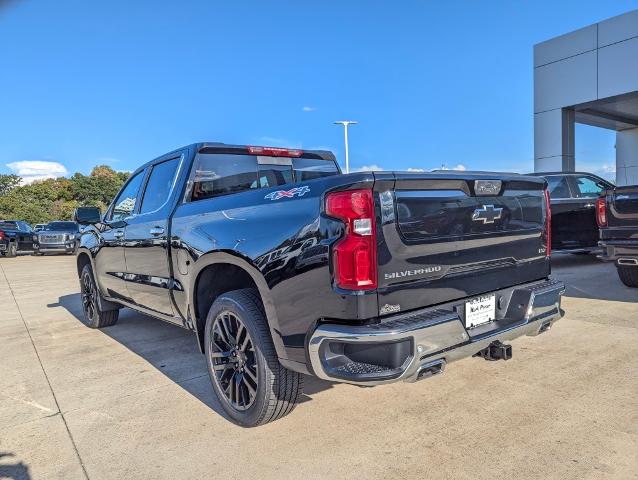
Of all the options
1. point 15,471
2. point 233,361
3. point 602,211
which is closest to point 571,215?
point 602,211

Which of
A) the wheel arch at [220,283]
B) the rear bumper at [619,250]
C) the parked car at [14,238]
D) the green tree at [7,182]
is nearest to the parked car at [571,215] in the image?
the rear bumper at [619,250]

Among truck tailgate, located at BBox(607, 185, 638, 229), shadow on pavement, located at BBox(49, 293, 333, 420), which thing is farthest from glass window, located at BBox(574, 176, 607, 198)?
shadow on pavement, located at BBox(49, 293, 333, 420)

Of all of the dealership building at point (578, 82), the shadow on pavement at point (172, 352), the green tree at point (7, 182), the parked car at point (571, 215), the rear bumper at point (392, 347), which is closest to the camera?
the rear bumper at point (392, 347)

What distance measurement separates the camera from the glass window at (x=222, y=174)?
155 inches

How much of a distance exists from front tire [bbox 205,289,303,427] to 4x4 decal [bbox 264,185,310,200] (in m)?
0.64

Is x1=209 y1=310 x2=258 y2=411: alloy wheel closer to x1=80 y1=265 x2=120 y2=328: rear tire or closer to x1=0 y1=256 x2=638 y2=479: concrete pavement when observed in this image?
x1=0 y1=256 x2=638 y2=479: concrete pavement

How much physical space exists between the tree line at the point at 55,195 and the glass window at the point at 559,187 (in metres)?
50.0

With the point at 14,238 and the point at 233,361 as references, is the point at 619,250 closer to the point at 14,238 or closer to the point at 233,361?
the point at 233,361

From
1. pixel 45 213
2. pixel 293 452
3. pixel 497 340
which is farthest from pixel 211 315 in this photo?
pixel 45 213

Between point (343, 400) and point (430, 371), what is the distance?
115cm

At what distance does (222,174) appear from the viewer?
4066mm

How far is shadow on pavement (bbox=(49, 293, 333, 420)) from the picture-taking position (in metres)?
3.69

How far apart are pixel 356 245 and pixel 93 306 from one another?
15.6 feet

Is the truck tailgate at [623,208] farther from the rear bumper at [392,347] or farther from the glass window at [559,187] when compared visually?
the rear bumper at [392,347]
